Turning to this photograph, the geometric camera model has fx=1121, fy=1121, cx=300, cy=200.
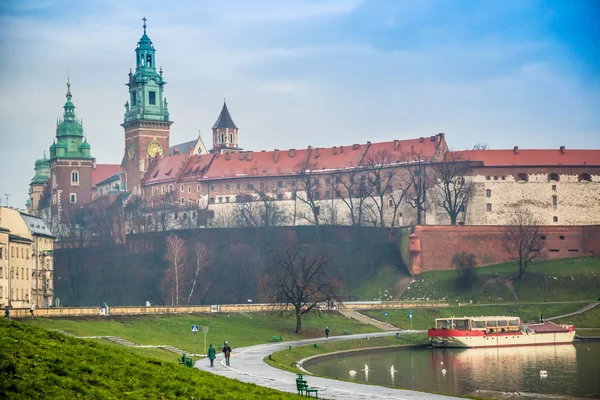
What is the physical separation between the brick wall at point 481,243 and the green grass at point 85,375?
80.4 meters

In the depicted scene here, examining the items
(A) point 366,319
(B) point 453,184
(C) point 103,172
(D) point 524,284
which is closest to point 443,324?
(A) point 366,319

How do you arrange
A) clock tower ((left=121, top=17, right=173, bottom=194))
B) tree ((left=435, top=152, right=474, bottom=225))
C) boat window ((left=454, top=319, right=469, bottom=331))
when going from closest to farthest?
boat window ((left=454, top=319, right=469, bottom=331))
tree ((left=435, top=152, right=474, bottom=225))
clock tower ((left=121, top=17, right=173, bottom=194))

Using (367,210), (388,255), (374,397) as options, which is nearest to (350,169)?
(367,210)

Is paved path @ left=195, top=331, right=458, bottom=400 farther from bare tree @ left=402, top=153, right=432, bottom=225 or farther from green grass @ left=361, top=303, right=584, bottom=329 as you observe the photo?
bare tree @ left=402, top=153, right=432, bottom=225

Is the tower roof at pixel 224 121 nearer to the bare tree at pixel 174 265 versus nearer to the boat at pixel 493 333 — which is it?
the bare tree at pixel 174 265

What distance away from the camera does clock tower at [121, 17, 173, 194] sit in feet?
537

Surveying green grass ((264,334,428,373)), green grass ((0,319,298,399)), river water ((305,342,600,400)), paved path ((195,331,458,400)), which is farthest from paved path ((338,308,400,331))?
green grass ((0,319,298,399))

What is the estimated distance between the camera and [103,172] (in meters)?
191

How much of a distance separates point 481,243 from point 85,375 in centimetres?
9018

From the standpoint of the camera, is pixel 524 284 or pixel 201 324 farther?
pixel 524 284

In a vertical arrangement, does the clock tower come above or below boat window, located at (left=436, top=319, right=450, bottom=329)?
above

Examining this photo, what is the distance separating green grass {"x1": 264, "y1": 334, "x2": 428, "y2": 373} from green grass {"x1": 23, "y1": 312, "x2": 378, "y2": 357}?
13.7ft

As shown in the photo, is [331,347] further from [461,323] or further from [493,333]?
[493,333]

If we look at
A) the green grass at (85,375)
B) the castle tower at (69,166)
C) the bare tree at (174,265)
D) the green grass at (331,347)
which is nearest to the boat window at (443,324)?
the green grass at (331,347)
